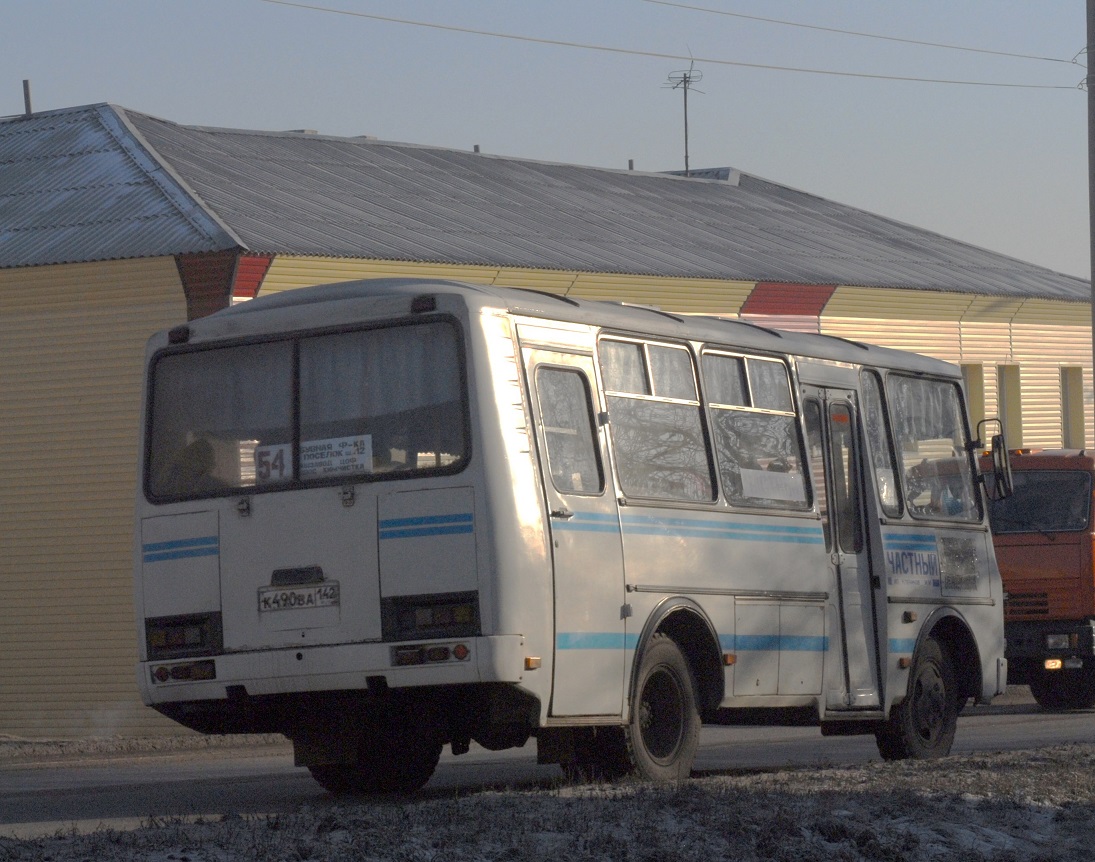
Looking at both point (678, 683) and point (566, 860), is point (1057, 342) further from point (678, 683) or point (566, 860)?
point (566, 860)

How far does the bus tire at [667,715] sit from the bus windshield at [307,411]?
197 cm

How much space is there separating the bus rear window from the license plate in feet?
33.9

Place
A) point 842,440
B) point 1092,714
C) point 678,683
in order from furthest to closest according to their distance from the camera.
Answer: point 1092,714, point 842,440, point 678,683

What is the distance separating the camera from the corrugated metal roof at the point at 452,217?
70.4ft

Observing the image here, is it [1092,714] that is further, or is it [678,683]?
[1092,714]

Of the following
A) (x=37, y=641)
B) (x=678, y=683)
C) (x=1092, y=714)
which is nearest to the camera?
(x=678, y=683)

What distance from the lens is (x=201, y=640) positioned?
33.9ft

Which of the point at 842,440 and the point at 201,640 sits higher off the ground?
the point at 842,440

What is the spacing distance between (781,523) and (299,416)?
11.2 ft

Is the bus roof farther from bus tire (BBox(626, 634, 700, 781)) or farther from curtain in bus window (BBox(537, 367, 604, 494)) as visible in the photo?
bus tire (BBox(626, 634, 700, 781))

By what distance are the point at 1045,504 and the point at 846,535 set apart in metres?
6.64

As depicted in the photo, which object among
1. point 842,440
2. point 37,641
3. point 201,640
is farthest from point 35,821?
point 37,641

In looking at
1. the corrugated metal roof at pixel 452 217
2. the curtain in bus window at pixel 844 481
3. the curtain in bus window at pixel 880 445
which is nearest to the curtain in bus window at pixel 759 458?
the curtain in bus window at pixel 844 481

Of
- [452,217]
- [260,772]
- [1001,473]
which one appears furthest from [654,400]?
[452,217]
